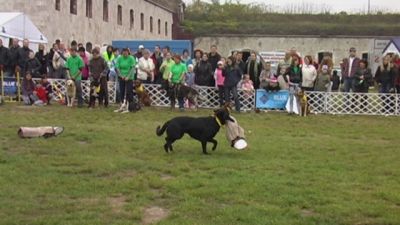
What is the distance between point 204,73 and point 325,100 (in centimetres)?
393

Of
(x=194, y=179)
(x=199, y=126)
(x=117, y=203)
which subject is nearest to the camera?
(x=117, y=203)

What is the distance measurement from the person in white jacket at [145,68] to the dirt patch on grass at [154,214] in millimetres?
12594

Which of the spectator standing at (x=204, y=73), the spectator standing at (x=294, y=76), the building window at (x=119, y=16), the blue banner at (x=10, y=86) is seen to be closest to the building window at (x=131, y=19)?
the building window at (x=119, y=16)

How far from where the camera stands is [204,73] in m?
19.3

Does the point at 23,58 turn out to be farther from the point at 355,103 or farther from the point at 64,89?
the point at 355,103

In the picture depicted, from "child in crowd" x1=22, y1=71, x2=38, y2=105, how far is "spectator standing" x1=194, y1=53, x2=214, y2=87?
4.94 metres

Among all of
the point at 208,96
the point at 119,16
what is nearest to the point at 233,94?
the point at 208,96

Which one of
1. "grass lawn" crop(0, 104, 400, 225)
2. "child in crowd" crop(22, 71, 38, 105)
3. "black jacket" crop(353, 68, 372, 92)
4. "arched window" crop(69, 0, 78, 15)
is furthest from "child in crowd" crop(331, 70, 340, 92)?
"arched window" crop(69, 0, 78, 15)

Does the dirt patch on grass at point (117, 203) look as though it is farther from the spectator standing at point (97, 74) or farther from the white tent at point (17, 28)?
the white tent at point (17, 28)

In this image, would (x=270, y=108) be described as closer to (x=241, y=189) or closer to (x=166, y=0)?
(x=241, y=189)

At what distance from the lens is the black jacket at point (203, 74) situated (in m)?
19.2

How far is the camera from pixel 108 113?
16922 millimetres

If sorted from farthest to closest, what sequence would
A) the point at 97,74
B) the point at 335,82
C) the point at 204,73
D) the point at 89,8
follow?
the point at 89,8 < the point at 335,82 < the point at 204,73 < the point at 97,74

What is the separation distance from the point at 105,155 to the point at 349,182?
4060 mm
